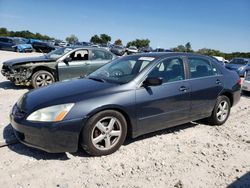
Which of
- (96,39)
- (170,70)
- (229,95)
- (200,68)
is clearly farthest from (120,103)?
(96,39)

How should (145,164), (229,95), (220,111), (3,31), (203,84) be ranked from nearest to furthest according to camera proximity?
(145,164), (203,84), (220,111), (229,95), (3,31)

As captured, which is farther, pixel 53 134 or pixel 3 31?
pixel 3 31

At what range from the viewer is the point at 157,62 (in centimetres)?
432

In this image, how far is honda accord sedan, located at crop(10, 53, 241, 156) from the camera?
340 cm

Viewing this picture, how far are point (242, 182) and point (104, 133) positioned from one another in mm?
1914

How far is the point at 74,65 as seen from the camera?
336 inches

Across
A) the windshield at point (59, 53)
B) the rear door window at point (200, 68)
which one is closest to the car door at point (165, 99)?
the rear door window at point (200, 68)

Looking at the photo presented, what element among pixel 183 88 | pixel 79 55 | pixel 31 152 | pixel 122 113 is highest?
pixel 79 55

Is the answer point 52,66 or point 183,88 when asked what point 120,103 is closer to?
point 183,88

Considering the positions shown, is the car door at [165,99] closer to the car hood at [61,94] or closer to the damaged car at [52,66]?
the car hood at [61,94]

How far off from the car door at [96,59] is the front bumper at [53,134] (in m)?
5.43

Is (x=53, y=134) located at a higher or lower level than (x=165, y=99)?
lower

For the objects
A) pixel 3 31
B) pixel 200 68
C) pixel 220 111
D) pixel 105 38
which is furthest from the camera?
pixel 105 38

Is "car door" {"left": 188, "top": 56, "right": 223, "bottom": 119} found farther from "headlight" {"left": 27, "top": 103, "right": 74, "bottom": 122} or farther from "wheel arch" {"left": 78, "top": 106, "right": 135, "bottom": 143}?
"headlight" {"left": 27, "top": 103, "right": 74, "bottom": 122}
